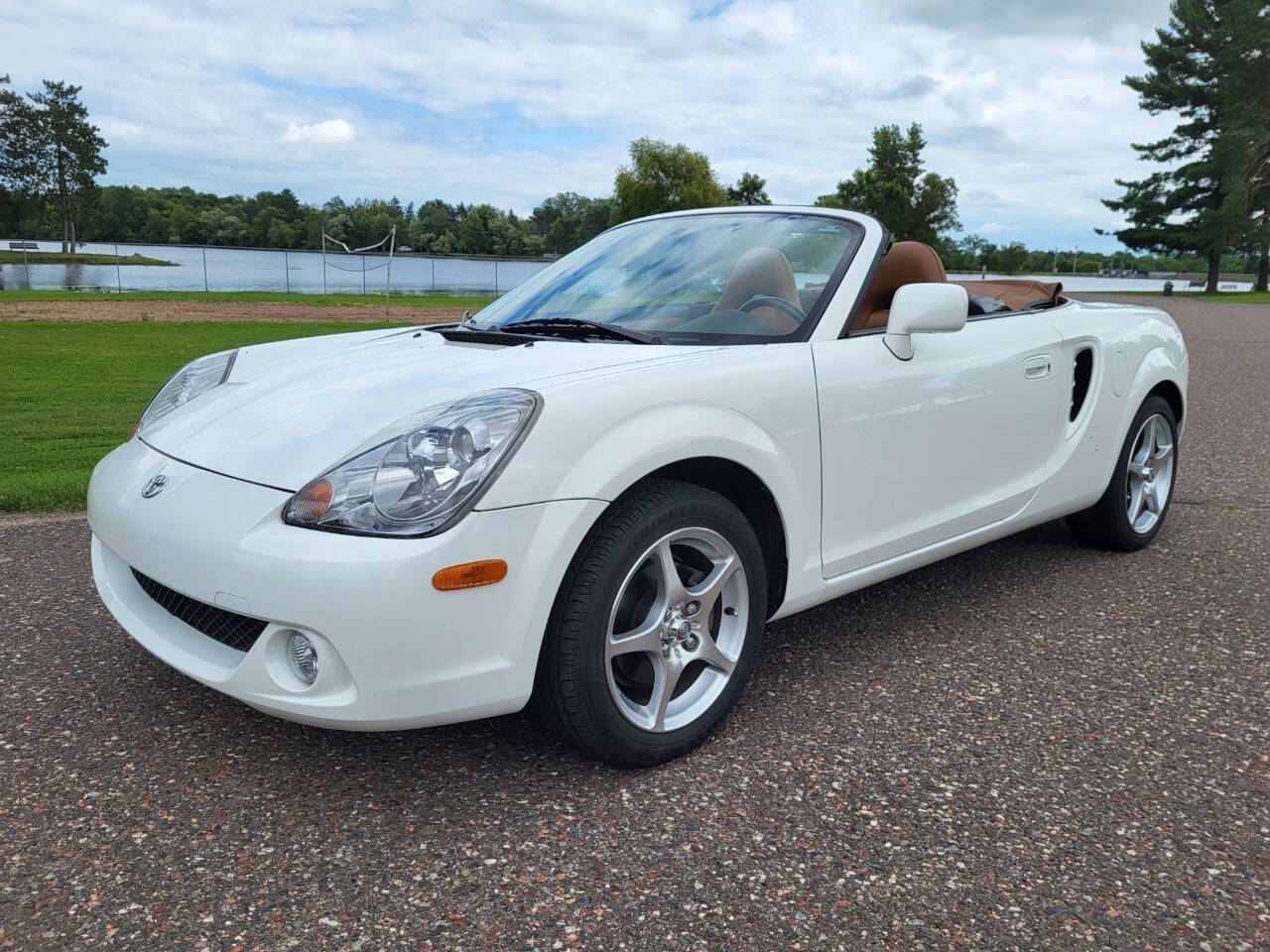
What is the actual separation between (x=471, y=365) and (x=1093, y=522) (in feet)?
9.94

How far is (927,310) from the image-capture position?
2857mm

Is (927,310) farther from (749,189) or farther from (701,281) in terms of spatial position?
(749,189)

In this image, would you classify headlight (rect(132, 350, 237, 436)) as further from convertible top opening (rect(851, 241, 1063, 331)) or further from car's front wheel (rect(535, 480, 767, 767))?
convertible top opening (rect(851, 241, 1063, 331))

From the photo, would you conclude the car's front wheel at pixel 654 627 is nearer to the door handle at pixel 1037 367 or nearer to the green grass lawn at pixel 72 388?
the door handle at pixel 1037 367

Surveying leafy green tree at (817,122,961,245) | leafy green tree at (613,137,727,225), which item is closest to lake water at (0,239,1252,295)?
leafy green tree at (817,122,961,245)

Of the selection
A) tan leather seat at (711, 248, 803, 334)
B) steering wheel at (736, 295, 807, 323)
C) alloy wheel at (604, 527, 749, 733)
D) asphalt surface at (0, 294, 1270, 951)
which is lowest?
asphalt surface at (0, 294, 1270, 951)

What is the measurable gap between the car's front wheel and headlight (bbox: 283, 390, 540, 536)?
1.06 feet

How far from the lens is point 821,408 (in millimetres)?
2752

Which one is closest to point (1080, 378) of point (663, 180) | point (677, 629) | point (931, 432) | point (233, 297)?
point (931, 432)

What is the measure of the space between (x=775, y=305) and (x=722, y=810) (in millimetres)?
1506

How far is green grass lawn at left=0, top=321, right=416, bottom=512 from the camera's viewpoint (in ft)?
18.5

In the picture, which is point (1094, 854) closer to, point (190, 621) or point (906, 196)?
point (190, 621)

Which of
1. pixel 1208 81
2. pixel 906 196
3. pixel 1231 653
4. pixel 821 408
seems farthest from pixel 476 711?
pixel 906 196

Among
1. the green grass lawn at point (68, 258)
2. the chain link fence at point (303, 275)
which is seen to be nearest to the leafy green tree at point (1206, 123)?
the chain link fence at point (303, 275)
